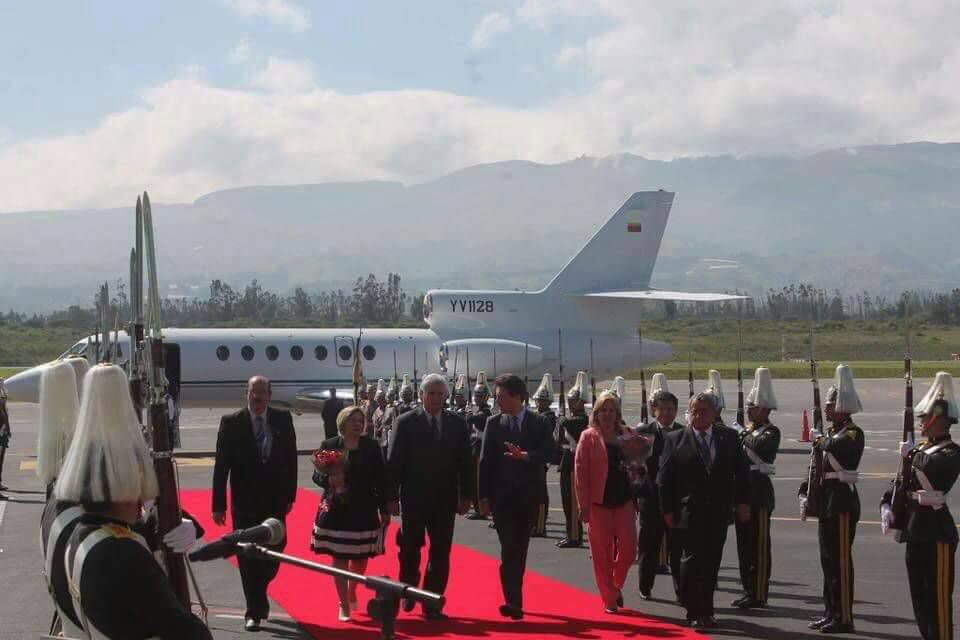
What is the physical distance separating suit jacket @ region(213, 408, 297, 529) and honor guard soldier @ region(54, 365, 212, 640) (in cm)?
643

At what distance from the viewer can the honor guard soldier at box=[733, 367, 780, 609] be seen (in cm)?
1112

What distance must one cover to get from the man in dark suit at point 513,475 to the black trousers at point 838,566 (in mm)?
2167

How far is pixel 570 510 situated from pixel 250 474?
529 centimetres

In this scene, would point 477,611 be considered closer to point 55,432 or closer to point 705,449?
point 705,449

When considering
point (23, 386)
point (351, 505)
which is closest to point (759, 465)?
point (351, 505)

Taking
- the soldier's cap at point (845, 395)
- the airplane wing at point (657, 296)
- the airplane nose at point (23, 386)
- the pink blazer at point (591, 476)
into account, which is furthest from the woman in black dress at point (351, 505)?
the airplane wing at point (657, 296)

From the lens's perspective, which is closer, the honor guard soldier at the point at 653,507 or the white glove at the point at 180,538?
the white glove at the point at 180,538

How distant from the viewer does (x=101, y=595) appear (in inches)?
152

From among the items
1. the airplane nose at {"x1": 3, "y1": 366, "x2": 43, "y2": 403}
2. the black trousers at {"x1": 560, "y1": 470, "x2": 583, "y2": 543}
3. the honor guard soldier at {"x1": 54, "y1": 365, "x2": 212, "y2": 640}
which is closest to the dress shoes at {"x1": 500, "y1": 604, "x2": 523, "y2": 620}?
the black trousers at {"x1": 560, "y1": 470, "x2": 583, "y2": 543}

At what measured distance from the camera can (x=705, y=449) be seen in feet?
35.2

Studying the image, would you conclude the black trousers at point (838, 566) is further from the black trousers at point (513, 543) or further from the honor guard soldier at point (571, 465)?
the honor guard soldier at point (571, 465)

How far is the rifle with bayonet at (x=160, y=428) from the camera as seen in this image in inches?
214

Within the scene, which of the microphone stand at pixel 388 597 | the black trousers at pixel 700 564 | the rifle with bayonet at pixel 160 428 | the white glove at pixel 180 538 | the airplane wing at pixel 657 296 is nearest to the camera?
the microphone stand at pixel 388 597

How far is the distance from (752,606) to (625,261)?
Result: 25.7 m
